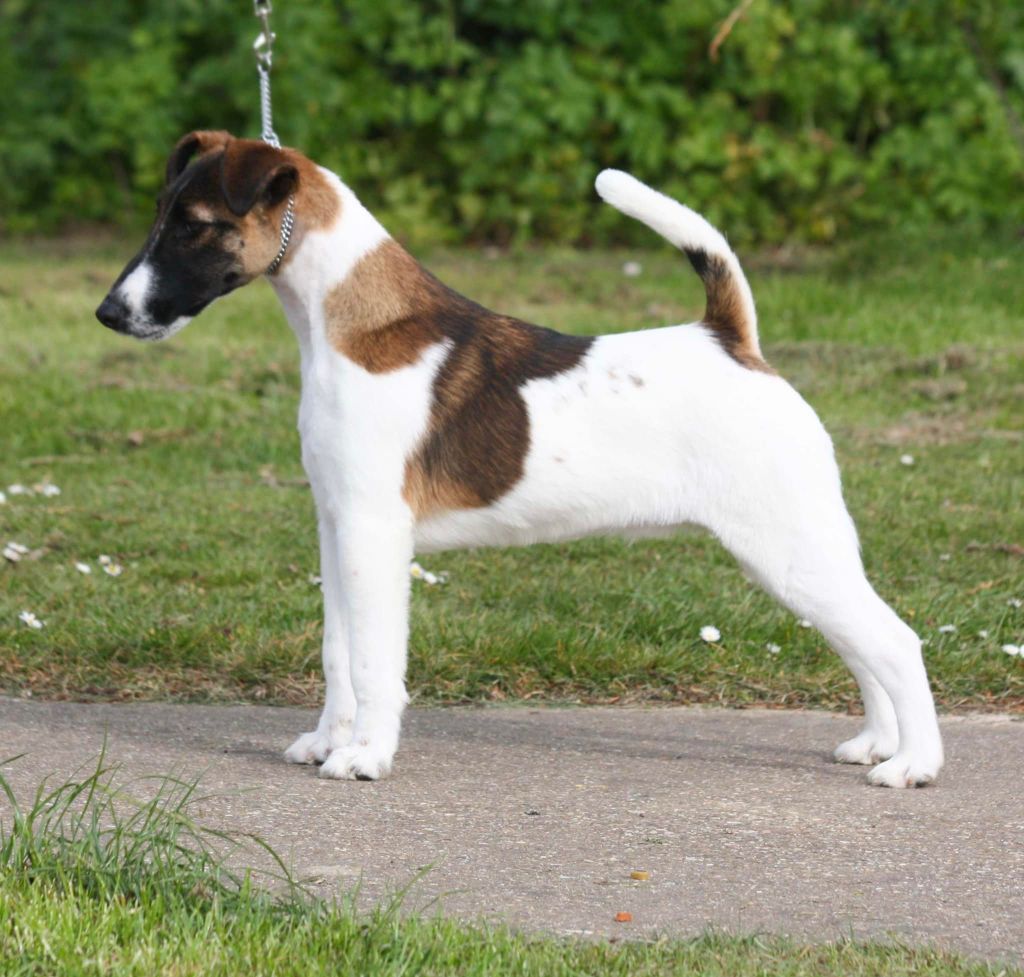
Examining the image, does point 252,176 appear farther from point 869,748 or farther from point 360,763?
point 869,748

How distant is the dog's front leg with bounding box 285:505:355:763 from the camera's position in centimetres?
442

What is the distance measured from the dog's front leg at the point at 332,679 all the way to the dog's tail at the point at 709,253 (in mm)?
1143

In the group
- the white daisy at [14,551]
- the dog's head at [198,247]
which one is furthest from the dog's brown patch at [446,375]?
the white daisy at [14,551]

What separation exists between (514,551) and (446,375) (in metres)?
2.13

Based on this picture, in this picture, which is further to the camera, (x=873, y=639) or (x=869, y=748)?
(x=869, y=748)

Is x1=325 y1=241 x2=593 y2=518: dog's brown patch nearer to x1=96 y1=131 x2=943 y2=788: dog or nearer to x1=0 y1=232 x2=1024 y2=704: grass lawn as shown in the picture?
x1=96 y1=131 x2=943 y2=788: dog

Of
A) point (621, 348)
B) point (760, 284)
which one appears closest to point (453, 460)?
point (621, 348)

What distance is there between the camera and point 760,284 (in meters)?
11.0

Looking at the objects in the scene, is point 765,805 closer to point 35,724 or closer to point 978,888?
point 978,888

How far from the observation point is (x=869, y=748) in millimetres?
4457

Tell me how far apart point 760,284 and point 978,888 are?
25.8 ft

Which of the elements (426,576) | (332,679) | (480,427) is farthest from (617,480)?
(426,576)

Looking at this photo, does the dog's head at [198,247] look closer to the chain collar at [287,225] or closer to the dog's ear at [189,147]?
the chain collar at [287,225]

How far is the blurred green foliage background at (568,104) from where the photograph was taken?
12.6m
